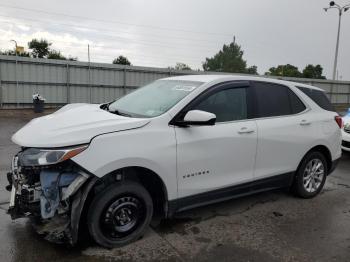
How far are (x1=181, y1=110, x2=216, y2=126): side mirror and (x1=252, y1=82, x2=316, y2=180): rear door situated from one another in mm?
1054

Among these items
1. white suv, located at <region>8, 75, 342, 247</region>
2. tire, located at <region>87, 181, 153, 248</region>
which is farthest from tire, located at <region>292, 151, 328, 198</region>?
tire, located at <region>87, 181, 153, 248</region>

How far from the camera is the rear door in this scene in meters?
4.48

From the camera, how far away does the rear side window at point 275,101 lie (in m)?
4.56

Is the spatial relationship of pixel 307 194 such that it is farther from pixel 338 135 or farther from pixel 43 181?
pixel 43 181

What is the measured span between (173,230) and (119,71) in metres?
15.7

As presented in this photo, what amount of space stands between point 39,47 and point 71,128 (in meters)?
51.8

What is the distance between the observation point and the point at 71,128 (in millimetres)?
3387

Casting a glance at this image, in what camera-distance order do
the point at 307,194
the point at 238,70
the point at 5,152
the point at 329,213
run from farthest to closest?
1. the point at 238,70
2. the point at 5,152
3. the point at 307,194
4. the point at 329,213

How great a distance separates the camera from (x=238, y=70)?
199 ft

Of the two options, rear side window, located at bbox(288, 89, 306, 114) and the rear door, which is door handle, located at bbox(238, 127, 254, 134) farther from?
rear side window, located at bbox(288, 89, 306, 114)

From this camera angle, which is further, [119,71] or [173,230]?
[119,71]

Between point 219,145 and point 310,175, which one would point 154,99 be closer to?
point 219,145

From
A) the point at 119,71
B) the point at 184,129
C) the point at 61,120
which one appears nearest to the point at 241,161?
the point at 184,129

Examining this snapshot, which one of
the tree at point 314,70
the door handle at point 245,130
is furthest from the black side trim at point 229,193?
the tree at point 314,70
